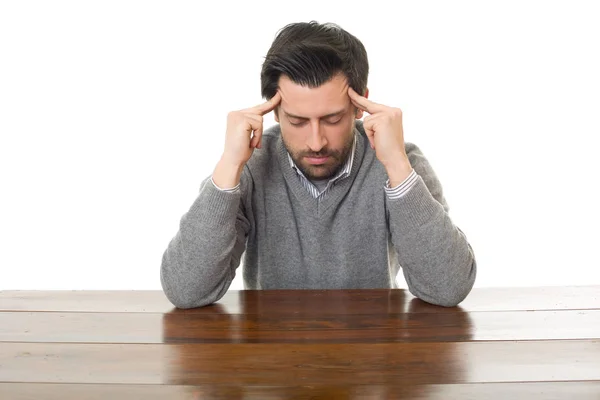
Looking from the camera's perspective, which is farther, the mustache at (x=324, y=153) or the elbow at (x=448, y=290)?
the mustache at (x=324, y=153)

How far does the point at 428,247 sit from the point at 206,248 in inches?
19.2

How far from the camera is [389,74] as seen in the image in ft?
10.5

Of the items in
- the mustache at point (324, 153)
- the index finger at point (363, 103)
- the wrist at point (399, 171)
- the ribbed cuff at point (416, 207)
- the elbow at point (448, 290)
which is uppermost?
the index finger at point (363, 103)

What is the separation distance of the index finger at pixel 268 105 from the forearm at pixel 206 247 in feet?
0.72

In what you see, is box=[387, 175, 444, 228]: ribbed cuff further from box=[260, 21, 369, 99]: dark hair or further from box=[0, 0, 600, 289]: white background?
box=[0, 0, 600, 289]: white background

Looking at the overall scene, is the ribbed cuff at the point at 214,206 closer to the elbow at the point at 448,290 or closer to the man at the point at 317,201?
the man at the point at 317,201

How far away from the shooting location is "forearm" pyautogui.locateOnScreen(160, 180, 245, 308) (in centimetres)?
164

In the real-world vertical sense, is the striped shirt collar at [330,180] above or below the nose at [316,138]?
below

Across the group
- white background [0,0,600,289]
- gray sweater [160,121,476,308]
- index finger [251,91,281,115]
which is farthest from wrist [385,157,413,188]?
white background [0,0,600,289]

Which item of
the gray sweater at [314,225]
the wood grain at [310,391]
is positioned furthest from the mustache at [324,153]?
the wood grain at [310,391]

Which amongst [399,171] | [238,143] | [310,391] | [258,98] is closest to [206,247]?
[238,143]

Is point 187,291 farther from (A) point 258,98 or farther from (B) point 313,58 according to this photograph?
(A) point 258,98

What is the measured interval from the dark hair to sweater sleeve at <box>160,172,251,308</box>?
0.32m

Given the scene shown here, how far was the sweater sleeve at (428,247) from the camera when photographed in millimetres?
1619
